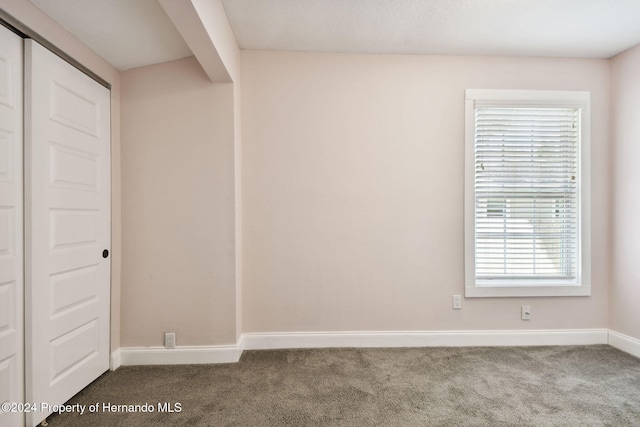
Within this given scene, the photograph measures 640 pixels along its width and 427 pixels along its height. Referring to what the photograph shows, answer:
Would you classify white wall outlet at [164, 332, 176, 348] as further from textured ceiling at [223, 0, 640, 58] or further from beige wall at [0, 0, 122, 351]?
textured ceiling at [223, 0, 640, 58]

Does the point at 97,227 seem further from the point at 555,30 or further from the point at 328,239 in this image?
the point at 555,30

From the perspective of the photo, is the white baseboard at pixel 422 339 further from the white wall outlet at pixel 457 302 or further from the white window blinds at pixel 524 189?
the white window blinds at pixel 524 189

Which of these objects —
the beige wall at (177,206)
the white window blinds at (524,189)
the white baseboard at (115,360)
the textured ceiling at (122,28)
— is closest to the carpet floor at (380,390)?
the white baseboard at (115,360)

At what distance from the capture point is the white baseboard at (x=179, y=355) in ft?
8.32

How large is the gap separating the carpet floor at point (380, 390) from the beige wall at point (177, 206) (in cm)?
39

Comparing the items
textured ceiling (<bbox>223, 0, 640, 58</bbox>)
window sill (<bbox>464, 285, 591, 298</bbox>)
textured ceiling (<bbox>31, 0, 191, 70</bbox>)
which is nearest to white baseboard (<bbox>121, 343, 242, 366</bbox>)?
window sill (<bbox>464, 285, 591, 298</bbox>)

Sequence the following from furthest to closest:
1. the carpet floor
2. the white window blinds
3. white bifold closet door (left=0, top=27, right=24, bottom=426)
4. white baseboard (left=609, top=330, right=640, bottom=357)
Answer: the white window blinds → white baseboard (left=609, top=330, right=640, bottom=357) → the carpet floor → white bifold closet door (left=0, top=27, right=24, bottom=426)

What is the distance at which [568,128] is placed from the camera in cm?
293

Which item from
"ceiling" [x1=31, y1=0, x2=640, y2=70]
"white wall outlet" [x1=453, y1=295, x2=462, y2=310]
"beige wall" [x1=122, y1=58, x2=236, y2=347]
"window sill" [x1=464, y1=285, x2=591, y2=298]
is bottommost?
"white wall outlet" [x1=453, y1=295, x2=462, y2=310]

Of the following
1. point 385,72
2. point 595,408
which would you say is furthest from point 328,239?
point 595,408

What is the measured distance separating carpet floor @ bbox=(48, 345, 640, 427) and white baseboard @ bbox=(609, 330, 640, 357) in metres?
0.07

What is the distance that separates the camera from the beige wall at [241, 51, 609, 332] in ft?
9.24

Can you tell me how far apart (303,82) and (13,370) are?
272 cm

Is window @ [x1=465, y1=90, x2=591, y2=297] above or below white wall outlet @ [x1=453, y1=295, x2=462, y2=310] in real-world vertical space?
above
